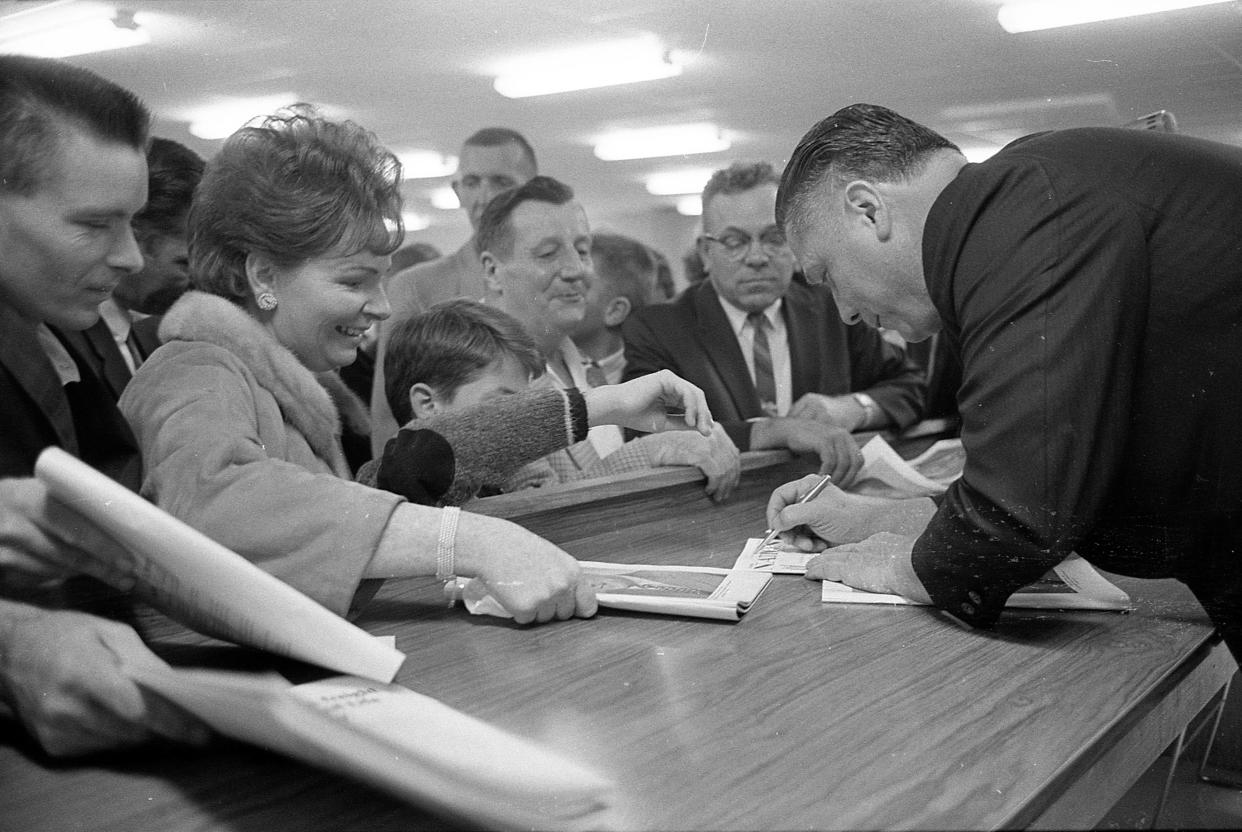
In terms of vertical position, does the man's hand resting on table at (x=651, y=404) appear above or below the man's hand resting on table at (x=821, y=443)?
above

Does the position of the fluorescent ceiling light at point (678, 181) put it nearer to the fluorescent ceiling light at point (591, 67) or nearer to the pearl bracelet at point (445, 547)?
the fluorescent ceiling light at point (591, 67)

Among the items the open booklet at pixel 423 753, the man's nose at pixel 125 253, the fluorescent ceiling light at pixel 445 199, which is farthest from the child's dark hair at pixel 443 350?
the open booklet at pixel 423 753

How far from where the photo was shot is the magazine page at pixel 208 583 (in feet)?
1.48

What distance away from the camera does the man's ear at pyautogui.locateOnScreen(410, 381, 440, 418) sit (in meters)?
1.15

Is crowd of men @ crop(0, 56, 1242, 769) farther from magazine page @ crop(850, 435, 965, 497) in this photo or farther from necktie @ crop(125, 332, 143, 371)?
magazine page @ crop(850, 435, 965, 497)

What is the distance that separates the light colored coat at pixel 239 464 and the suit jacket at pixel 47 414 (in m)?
0.03

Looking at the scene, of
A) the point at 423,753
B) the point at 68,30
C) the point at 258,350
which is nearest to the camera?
the point at 423,753

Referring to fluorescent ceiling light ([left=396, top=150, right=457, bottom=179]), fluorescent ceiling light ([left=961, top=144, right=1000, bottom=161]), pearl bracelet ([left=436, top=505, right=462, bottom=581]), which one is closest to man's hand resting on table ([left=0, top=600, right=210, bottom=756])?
pearl bracelet ([left=436, top=505, right=462, bottom=581])

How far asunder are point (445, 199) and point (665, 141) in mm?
318

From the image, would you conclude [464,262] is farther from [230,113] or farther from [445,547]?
[445,547]

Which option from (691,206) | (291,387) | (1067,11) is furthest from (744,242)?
(291,387)

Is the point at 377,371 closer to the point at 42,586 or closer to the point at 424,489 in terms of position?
the point at 424,489

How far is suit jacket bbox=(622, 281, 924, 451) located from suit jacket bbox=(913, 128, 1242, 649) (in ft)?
1.15

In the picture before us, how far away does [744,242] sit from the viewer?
1164 millimetres
